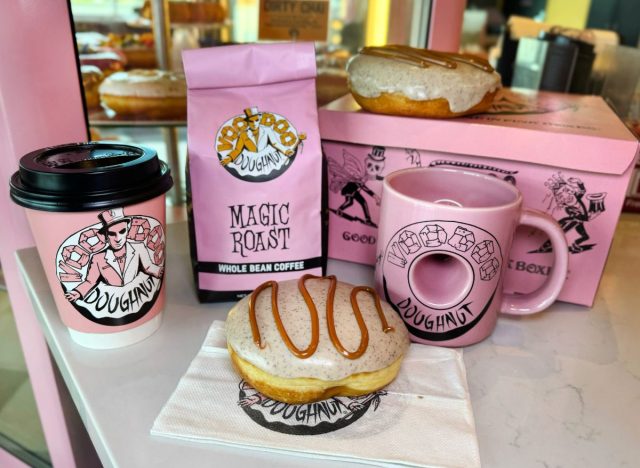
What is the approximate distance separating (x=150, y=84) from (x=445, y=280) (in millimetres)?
634

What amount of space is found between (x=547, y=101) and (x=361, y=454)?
0.52 metres

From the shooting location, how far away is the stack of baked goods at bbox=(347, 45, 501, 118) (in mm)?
545

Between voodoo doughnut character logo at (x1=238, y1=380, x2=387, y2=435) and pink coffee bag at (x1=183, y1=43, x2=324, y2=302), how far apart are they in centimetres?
16

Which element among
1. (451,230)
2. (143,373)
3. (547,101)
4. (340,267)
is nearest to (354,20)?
(547,101)

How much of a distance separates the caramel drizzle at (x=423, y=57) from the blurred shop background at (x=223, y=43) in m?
0.28

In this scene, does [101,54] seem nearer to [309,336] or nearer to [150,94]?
[150,94]

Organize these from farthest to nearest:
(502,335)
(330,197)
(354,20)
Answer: (354,20) < (330,197) < (502,335)

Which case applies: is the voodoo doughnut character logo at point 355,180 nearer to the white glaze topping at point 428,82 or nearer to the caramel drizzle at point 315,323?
the white glaze topping at point 428,82

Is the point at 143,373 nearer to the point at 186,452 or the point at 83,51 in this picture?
the point at 186,452

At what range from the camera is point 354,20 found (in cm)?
104

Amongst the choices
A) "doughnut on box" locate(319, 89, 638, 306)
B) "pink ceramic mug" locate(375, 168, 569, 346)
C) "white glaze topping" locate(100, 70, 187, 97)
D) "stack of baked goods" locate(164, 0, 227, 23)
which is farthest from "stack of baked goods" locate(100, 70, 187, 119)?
"pink ceramic mug" locate(375, 168, 569, 346)

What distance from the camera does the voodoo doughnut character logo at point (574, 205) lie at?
53 cm

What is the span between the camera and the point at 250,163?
0.51 metres

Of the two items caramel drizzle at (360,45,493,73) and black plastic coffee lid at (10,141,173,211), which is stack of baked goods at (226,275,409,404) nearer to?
black plastic coffee lid at (10,141,173,211)
